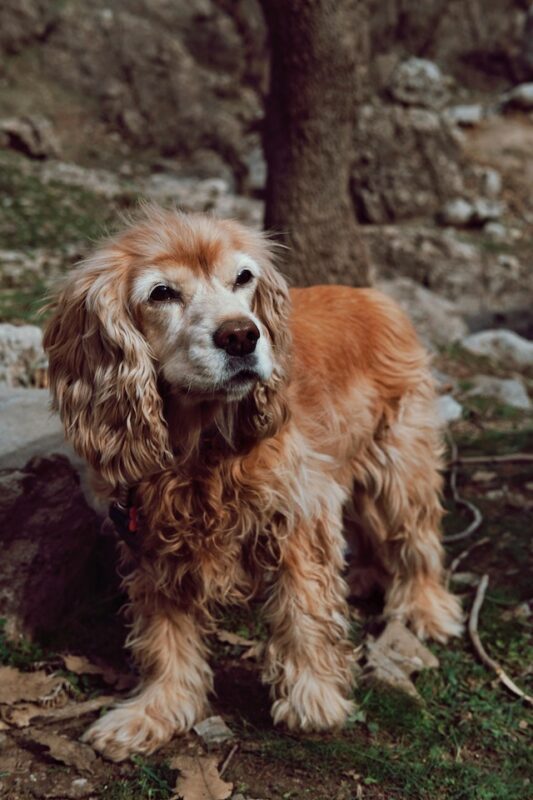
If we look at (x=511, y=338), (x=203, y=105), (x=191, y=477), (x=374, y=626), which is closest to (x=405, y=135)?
(x=511, y=338)

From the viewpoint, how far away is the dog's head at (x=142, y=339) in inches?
114

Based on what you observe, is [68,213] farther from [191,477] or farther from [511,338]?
[191,477]

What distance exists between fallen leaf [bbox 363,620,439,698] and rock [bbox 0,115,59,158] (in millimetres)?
10162

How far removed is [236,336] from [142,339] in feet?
1.26

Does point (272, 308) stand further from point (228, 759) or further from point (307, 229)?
point (307, 229)

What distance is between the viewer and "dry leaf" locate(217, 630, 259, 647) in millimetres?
3879

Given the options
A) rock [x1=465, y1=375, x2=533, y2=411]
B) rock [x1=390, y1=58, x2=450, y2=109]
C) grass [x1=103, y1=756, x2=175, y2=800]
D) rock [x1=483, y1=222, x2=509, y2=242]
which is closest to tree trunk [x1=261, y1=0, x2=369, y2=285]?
rock [x1=465, y1=375, x2=533, y2=411]

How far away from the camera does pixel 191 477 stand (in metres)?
3.10

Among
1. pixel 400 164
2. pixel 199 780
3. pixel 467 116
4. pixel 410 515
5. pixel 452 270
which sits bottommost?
pixel 199 780

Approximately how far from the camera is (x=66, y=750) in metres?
3.19

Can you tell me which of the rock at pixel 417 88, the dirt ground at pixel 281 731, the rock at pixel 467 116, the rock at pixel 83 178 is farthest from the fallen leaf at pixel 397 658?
the rock at pixel 467 116

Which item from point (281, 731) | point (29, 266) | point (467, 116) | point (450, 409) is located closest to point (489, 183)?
point (467, 116)

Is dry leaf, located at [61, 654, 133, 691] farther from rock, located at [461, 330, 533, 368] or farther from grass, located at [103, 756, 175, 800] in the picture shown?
rock, located at [461, 330, 533, 368]

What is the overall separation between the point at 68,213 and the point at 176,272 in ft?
24.9
